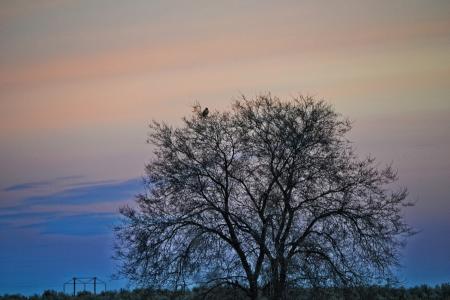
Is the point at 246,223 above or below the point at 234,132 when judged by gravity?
below

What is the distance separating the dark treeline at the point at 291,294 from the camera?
93.5ft

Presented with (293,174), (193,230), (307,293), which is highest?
(293,174)

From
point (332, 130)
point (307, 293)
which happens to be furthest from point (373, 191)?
point (307, 293)

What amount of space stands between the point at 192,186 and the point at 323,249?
566 centimetres

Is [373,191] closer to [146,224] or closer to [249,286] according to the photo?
[249,286]

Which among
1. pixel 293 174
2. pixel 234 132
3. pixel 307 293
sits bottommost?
pixel 307 293

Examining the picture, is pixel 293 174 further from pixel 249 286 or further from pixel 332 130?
A: pixel 249 286

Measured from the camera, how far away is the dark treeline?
28.5 m

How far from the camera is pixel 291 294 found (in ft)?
92.8

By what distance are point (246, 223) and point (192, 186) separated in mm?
2586

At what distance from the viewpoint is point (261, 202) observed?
29.8 m

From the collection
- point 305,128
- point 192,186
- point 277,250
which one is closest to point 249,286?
point 277,250

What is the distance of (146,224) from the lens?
1173 inches

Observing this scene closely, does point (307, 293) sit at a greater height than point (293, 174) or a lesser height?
lesser
